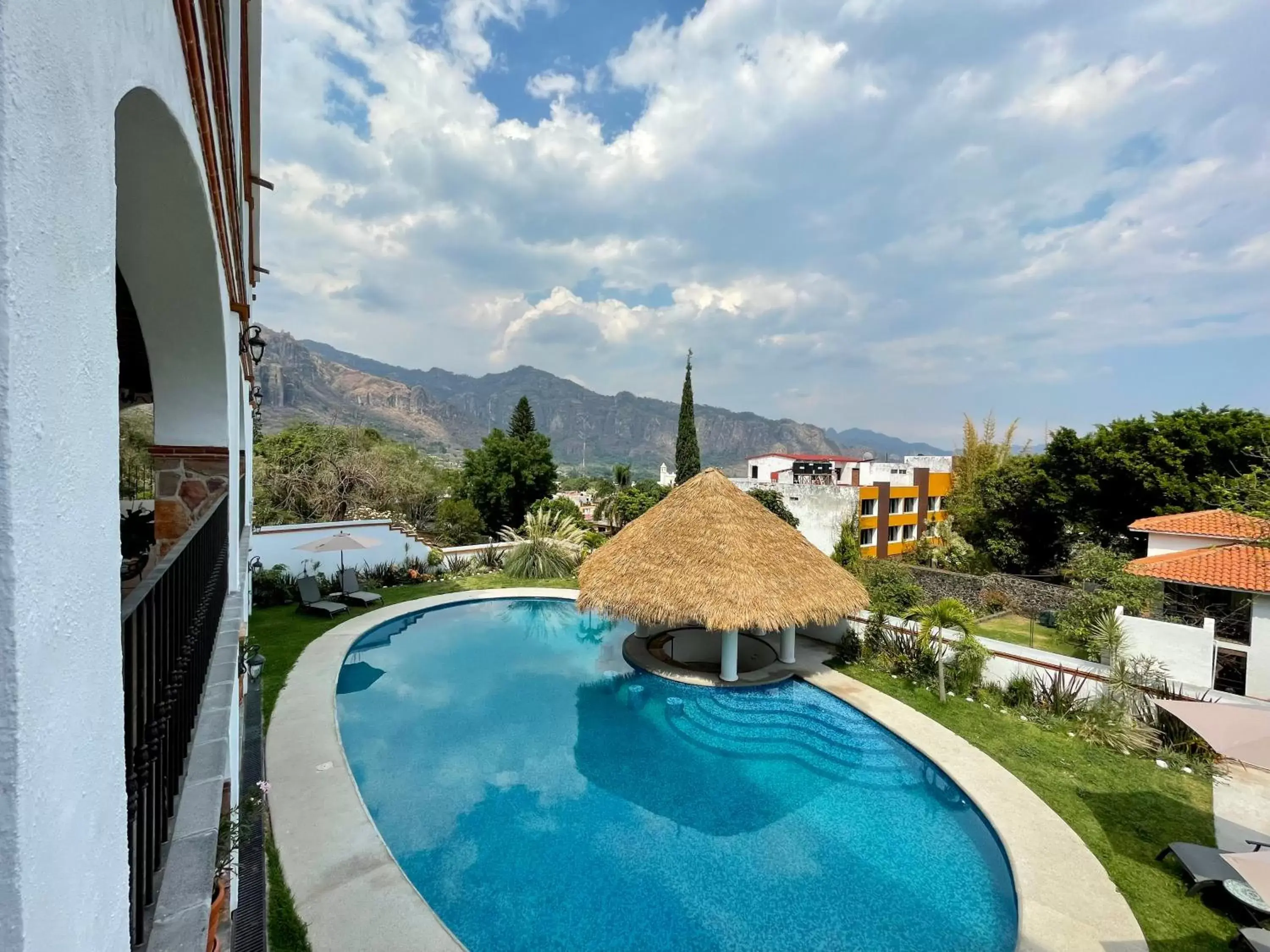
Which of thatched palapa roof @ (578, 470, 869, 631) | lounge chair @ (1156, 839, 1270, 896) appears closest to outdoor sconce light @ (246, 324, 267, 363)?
thatched palapa roof @ (578, 470, 869, 631)

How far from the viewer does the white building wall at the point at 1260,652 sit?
1057 centimetres

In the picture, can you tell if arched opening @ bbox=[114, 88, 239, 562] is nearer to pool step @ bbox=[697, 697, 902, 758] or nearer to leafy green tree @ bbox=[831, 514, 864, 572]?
pool step @ bbox=[697, 697, 902, 758]

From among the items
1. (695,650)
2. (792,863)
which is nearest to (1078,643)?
(695,650)

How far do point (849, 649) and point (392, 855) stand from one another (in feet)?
32.0

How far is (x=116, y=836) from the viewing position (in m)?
1.10

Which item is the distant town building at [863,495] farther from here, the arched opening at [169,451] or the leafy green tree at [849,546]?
the arched opening at [169,451]

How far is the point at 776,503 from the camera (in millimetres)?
28875

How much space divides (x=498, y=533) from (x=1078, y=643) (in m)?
22.3

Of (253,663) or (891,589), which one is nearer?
(253,663)

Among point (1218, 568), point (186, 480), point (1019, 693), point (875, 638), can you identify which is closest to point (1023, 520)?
point (1218, 568)

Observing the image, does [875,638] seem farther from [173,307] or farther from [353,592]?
[353,592]

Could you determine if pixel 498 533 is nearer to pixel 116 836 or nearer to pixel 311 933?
pixel 311 933

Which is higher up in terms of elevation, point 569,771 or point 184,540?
point 184,540

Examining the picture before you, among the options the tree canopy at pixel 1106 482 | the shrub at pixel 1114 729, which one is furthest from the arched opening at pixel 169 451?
the tree canopy at pixel 1106 482
